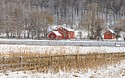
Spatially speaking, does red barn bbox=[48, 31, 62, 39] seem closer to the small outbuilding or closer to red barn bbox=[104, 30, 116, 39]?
the small outbuilding

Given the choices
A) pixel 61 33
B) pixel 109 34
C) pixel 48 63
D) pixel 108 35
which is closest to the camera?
pixel 48 63

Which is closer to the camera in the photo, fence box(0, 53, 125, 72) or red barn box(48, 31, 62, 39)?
fence box(0, 53, 125, 72)

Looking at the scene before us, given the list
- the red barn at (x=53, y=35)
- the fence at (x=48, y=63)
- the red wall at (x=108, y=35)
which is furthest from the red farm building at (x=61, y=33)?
the fence at (x=48, y=63)

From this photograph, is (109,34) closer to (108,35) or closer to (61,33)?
(108,35)

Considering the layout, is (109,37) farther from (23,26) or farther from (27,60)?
(27,60)

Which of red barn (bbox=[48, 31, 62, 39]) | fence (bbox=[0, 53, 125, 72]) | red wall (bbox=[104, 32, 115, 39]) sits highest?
fence (bbox=[0, 53, 125, 72])

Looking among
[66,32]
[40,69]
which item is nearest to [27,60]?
[40,69]

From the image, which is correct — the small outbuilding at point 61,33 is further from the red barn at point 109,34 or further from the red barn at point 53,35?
the red barn at point 109,34

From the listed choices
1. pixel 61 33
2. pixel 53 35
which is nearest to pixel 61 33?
pixel 61 33

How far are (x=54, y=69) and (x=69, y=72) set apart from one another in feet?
5.39

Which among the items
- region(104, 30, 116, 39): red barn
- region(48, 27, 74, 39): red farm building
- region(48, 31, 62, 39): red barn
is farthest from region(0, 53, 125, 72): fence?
region(104, 30, 116, 39): red barn

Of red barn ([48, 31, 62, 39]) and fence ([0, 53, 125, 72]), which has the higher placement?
fence ([0, 53, 125, 72])

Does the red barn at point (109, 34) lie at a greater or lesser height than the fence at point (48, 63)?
lesser

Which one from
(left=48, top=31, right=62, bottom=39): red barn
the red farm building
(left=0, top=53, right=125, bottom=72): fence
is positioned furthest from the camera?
the red farm building
